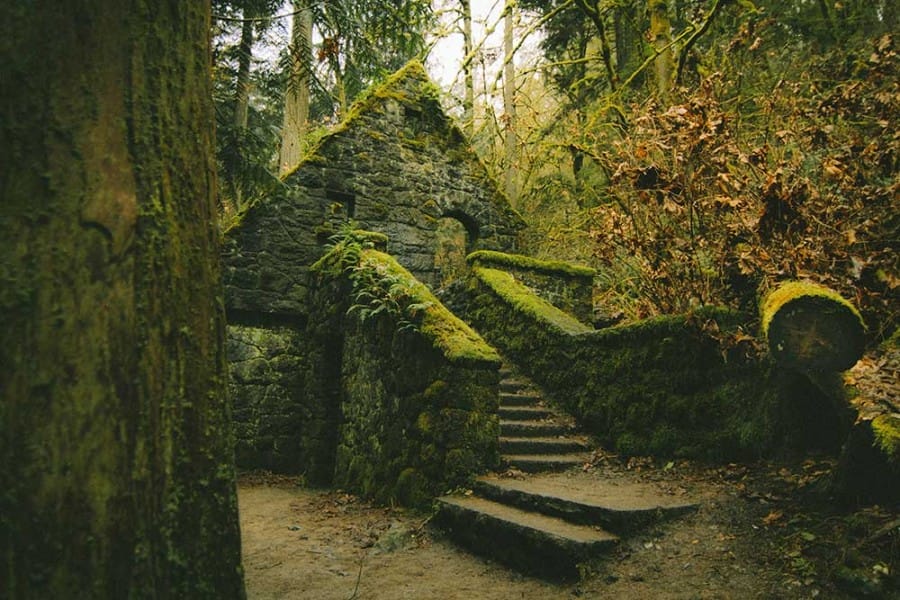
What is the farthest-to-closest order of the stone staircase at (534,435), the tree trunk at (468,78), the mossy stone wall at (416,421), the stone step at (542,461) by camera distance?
the tree trunk at (468,78)
the stone staircase at (534,435)
the stone step at (542,461)
the mossy stone wall at (416,421)

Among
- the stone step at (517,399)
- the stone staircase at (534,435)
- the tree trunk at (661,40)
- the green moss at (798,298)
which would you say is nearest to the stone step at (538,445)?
the stone staircase at (534,435)

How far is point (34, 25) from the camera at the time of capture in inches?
60.7

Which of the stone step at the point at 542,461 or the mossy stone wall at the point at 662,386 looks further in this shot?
the stone step at the point at 542,461

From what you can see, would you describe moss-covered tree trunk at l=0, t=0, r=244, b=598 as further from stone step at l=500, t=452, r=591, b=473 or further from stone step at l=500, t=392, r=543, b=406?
stone step at l=500, t=392, r=543, b=406

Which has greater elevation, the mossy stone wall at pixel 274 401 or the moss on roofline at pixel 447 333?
the moss on roofline at pixel 447 333

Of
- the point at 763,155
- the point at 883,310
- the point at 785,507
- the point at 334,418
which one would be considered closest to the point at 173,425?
the point at 785,507

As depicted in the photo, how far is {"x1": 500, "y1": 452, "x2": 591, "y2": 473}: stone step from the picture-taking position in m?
5.32

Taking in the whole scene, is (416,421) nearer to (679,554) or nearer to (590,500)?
(590,500)

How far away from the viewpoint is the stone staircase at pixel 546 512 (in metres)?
3.65

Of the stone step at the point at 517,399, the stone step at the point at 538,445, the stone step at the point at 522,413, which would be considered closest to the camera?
the stone step at the point at 538,445

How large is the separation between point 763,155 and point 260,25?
19.6ft

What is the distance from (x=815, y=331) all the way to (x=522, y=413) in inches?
144

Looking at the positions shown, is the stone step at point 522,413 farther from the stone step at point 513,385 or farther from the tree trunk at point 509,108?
the tree trunk at point 509,108

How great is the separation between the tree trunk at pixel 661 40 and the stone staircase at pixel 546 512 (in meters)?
5.86
